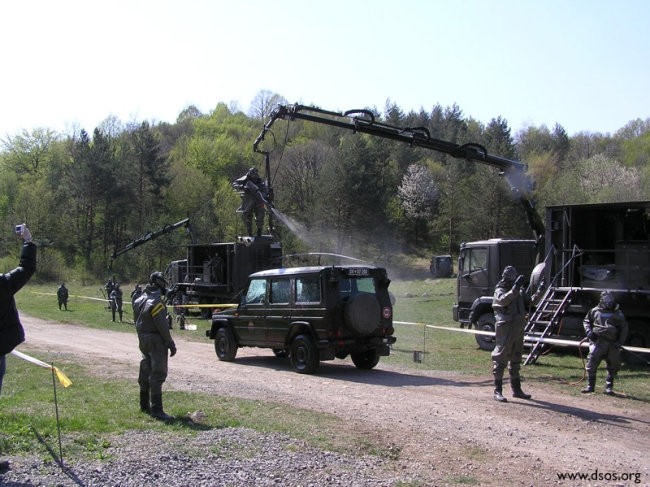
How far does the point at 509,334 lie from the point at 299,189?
2011 inches

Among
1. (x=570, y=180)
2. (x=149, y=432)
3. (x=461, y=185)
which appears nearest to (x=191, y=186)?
(x=461, y=185)

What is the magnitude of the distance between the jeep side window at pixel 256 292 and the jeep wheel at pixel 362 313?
2282 mm

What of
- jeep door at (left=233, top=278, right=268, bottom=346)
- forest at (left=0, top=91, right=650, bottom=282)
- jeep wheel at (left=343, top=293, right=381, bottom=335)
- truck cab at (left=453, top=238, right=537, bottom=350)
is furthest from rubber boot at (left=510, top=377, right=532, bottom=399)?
forest at (left=0, top=91, right=650, bottom=282)

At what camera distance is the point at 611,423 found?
8.32 meters

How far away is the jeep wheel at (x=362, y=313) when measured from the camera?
40.0 feet

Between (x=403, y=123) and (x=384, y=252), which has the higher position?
(x=403, y=123)

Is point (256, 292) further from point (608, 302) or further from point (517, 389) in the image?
point (608, 302)

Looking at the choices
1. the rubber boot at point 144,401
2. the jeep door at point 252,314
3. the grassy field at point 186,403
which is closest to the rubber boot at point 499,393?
the grassy field at point 186,403

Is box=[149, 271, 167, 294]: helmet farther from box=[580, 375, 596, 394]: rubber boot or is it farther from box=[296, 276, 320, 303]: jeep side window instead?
box=[580, 375, 596, 394]: rubber boot

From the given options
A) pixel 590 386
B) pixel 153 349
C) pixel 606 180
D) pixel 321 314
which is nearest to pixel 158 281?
pixel 153 349

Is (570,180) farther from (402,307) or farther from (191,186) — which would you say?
(191,186)

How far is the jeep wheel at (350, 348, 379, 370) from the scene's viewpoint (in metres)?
13.2

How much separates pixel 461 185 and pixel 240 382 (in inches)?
1997

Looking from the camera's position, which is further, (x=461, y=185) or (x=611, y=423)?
(x=461, y=185)
